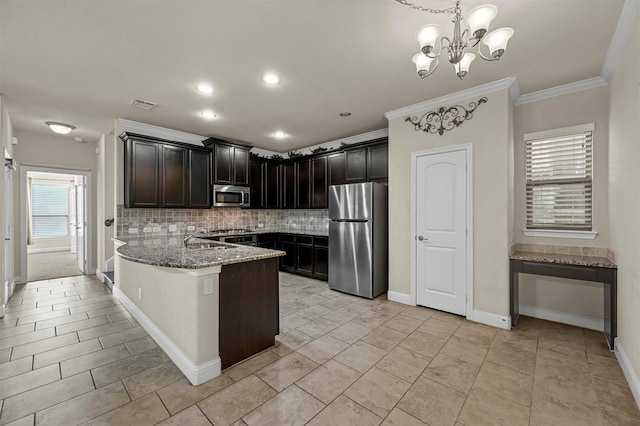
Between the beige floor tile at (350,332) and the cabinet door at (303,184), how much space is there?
119 inches

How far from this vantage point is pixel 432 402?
191 centimetres

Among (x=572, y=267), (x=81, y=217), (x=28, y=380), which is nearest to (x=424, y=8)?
(x=572, y=267)

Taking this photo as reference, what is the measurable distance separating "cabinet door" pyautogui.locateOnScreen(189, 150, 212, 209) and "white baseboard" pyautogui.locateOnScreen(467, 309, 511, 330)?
4391mm

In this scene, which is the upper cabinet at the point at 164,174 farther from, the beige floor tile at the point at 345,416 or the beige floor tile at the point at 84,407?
the beige floor tile at the point at 345,416

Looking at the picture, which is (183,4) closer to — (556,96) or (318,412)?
(318,412)

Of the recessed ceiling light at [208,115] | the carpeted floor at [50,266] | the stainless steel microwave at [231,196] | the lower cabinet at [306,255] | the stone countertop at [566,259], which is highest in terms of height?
the recessed ceiling light at [208,115]

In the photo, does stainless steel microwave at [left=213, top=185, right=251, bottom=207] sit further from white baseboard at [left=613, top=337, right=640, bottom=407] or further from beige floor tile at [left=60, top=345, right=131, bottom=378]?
white baseboard at [left=613, top=337, right=640, bottom=407]

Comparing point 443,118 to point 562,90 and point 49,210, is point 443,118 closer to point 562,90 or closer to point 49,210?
point 562,90

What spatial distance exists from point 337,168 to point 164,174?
2932mm

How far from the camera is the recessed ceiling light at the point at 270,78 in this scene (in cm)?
285

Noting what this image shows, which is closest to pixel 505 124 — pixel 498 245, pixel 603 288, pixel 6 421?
pixel 498 245

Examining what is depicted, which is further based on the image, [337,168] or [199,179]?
[337,168]

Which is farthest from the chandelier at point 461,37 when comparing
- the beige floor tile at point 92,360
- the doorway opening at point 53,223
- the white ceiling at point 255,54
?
the doorway opening at point 53,223

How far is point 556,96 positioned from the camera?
10.6ft
